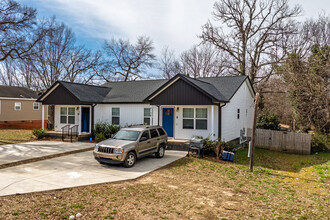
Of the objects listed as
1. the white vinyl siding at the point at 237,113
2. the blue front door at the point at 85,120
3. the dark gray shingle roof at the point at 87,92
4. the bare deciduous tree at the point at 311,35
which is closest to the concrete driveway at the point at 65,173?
the white vinyl siding at the point at 237,113

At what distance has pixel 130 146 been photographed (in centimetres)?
980

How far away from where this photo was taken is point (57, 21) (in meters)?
29.8

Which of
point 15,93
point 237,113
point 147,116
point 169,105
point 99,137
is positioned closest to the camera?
point 169,105

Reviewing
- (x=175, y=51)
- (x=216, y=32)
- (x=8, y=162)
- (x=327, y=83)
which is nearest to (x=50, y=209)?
(x=8, y=162)

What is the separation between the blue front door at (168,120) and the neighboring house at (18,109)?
67.0 ft

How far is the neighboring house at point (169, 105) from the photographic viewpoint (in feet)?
46.9

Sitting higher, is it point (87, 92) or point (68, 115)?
point (87, 92)

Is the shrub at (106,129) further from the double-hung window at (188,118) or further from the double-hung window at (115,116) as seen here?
the double-hung window at (188,118)

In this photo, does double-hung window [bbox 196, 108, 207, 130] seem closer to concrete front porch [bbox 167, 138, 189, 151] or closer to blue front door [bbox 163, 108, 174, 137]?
concrete front porch [bbox 167, 138, 189, 151]

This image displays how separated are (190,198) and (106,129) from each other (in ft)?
39.3

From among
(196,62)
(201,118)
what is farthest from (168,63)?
(201,118)

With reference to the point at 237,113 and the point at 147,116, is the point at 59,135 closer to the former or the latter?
the point at 147,116

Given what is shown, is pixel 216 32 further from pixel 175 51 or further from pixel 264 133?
pixel 264 133

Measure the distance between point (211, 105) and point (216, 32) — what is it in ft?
58.2
